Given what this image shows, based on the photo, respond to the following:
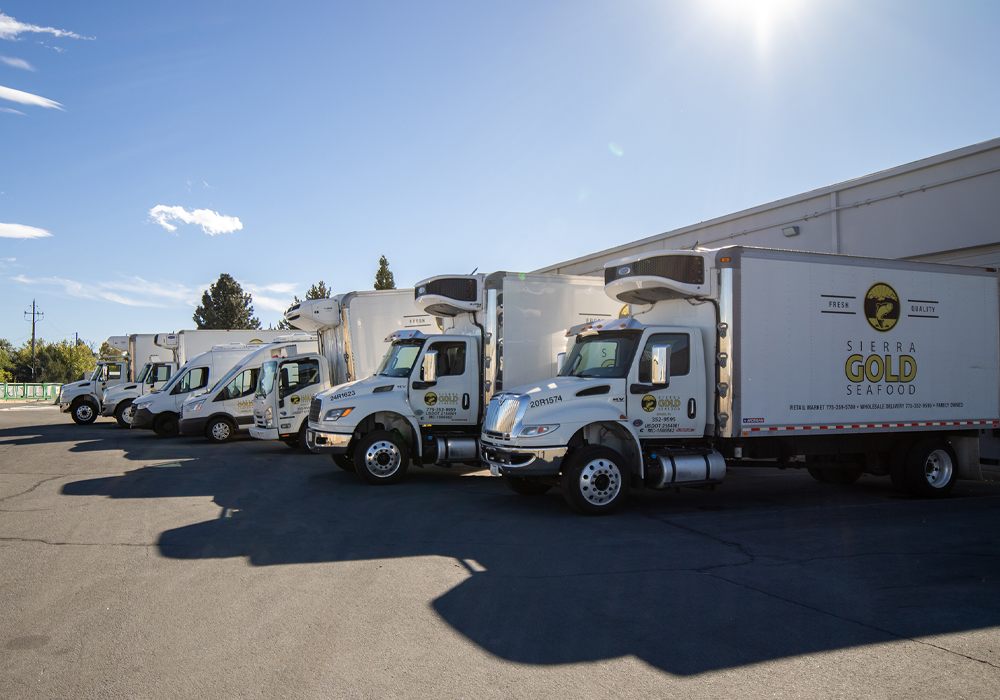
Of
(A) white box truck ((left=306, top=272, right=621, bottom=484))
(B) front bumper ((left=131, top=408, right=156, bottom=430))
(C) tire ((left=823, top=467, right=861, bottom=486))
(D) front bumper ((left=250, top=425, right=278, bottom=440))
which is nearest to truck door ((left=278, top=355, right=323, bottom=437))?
(D) front bumper ((left=250, top=425, right=278, bottom=440))

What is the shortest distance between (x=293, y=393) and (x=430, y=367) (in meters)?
5.15

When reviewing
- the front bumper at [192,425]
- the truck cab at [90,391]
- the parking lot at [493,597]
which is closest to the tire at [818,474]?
the parking lot at [493,597]

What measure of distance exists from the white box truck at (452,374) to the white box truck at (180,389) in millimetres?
10158

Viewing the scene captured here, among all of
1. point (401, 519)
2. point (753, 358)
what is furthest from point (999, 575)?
point (401, 519)

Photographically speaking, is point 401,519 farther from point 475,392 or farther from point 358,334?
point 358,334

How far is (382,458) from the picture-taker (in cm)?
1144

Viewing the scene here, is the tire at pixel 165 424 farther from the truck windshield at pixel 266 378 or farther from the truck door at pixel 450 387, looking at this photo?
the truck door at pixel 450 387

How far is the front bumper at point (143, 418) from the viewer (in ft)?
67.4

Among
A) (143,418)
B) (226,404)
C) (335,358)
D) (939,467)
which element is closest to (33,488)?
(335,358)

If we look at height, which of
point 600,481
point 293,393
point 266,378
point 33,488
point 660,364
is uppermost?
point 660,364

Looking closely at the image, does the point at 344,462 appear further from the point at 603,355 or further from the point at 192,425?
the point at 192,425

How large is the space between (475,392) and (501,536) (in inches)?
188

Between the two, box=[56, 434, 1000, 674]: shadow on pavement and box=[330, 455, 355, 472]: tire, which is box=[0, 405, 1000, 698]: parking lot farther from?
box=[330, 455, 355, 472]: tire

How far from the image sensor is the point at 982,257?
12.7 meters
